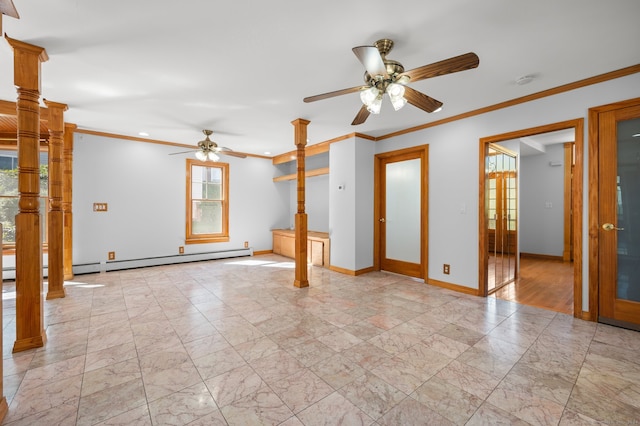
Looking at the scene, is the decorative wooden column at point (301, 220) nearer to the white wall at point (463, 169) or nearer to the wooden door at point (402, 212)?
the wooden door at point (402, 212)

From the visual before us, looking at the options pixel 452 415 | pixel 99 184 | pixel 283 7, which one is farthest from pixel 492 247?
pixel 99 184

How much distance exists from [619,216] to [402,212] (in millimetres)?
2639

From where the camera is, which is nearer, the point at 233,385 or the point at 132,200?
the point at 233,385

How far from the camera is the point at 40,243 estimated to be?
251 centimetres

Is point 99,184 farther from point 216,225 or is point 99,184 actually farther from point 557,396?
point 557,396

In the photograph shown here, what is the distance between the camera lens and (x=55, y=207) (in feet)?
12.0

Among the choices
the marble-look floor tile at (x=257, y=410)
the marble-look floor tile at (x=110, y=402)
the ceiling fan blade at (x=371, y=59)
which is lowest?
the marble-look floor tile at (x=257, y=410)

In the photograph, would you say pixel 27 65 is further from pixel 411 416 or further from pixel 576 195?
pixel 576 195

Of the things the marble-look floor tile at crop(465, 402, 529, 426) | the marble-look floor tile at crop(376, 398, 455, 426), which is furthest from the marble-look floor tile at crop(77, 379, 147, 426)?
the marble-look floor tile at crop(465, 402, 529, 426)

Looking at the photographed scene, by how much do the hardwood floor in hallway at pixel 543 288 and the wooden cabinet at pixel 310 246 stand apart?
2951 mm

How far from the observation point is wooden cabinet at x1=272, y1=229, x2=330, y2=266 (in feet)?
18.5

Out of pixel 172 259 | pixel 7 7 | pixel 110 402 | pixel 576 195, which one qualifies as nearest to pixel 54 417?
pixel 110 402

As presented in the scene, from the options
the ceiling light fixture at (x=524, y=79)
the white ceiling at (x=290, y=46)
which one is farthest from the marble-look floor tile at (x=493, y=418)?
the ceiling light fixture at (x=524, y=79)

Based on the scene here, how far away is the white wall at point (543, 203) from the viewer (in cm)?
639
